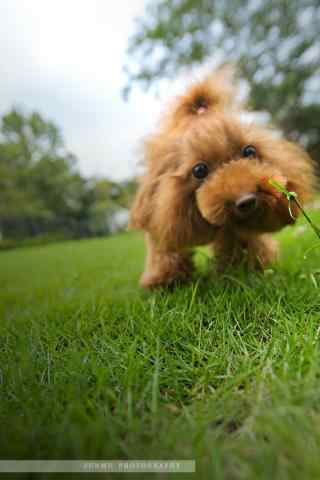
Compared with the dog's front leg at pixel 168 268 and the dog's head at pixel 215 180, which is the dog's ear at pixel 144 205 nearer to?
the dog's head at pixel 215 180

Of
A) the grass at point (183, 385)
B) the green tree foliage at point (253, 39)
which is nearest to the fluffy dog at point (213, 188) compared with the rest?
the grass at point (183, 385)

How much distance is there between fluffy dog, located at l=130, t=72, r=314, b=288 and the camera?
1.13m

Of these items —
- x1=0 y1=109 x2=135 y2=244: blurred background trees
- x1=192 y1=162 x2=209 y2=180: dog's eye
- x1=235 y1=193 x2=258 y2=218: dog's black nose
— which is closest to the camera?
x1=235 y1=193 x2=258 y2=218: dog's black nose

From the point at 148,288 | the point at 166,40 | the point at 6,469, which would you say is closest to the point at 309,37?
the point at 166,40

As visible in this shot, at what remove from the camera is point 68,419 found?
515 millimetres

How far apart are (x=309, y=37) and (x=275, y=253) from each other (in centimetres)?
690

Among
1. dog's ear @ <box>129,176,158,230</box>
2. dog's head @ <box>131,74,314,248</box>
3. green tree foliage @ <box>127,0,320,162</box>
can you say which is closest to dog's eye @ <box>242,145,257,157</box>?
dog's head @ <box>131,74,314,248</box>

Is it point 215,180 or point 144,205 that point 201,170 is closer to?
point 215,180

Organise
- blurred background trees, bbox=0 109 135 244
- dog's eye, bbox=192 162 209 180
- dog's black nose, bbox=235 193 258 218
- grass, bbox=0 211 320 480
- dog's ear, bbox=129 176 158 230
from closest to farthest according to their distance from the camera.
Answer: grass, bbox=0 211 320 480 → dog's black nose, bbox=235 193 258 218 → dog's eye, bbox=192 162 209 180 → dog's ear, bbox=129 176 158 230 → blurred background trees, bbox=0 109 135 244

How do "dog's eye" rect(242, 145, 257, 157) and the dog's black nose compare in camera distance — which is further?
"dog's eye" rect(242, 145, 257, 157)

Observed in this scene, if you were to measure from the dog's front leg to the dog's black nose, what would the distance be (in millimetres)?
475

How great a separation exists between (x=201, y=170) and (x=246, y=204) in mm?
300

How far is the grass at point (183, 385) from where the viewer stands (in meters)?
0.45

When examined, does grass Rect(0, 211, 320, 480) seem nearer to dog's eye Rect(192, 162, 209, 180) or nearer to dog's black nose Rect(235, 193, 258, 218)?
dog's black nose Rect(235, 193, 258, 218)
